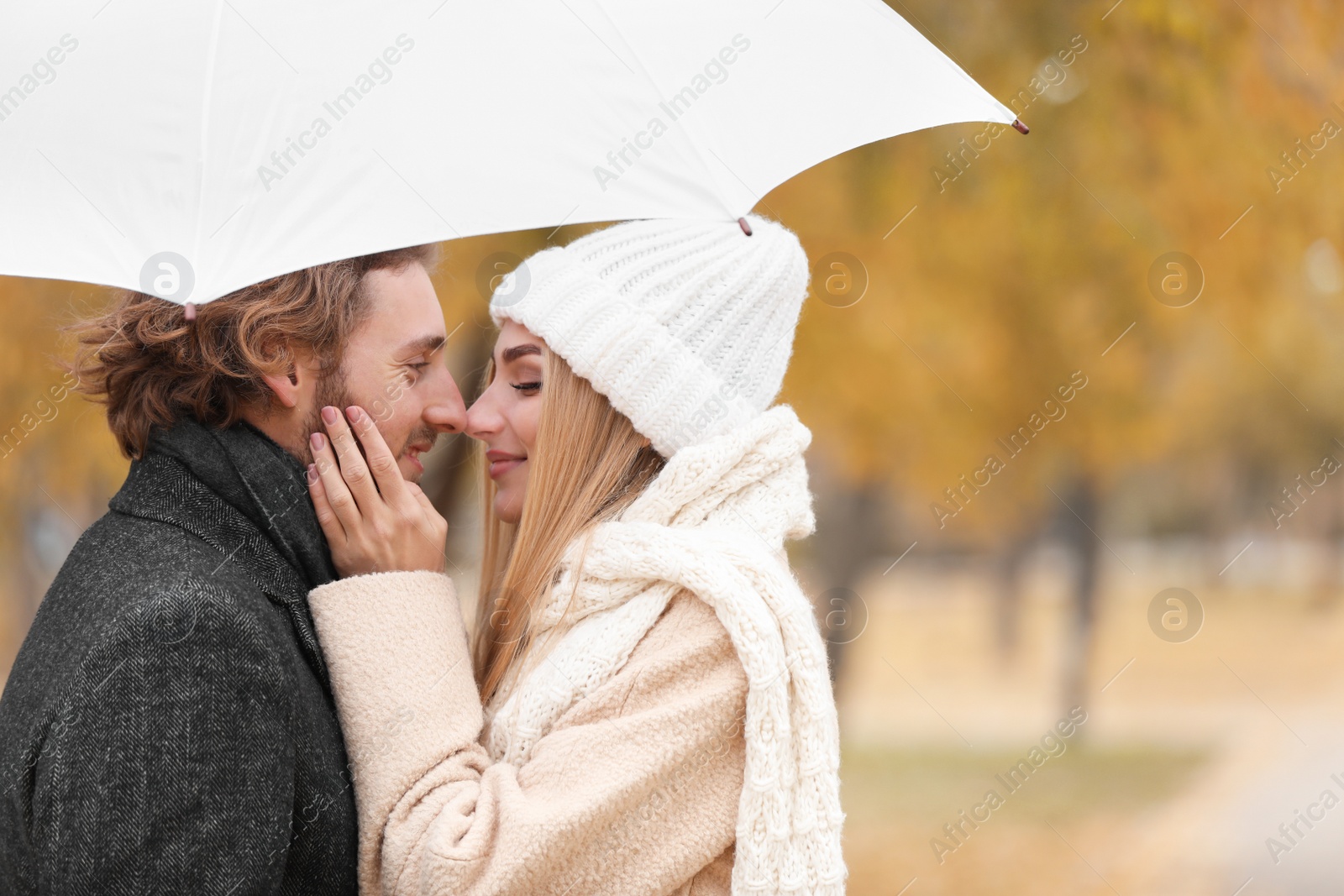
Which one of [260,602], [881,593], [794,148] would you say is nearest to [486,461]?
[260,602]

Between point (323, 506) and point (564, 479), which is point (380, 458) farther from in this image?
point (564, 479)

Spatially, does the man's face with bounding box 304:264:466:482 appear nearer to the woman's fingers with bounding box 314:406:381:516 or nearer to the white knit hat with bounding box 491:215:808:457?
the woman's fingers with bounding box 314:406:381:516

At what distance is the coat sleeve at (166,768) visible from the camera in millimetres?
1839

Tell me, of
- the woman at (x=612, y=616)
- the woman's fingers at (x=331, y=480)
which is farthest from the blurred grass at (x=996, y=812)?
the woman's fingers at (x=331, y=480)

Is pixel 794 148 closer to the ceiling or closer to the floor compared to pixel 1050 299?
closer to the floor

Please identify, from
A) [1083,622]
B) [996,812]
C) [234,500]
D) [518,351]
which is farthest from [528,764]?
[1083,622]

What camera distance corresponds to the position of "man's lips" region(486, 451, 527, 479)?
113 inches

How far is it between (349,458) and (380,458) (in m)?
0.07

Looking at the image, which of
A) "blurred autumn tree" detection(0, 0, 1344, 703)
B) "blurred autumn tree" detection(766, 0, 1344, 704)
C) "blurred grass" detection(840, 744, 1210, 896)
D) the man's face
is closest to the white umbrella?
the man's face

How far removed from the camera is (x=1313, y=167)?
554cm

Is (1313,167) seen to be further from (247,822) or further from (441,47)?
(247,822)

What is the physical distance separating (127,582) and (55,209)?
0.60 m

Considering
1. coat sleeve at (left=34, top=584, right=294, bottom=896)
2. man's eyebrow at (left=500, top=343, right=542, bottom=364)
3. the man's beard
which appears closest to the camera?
coat sleeve at (left=34, top=584, right=294, bottom=896)

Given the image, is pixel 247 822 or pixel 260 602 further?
pixel 260 602
